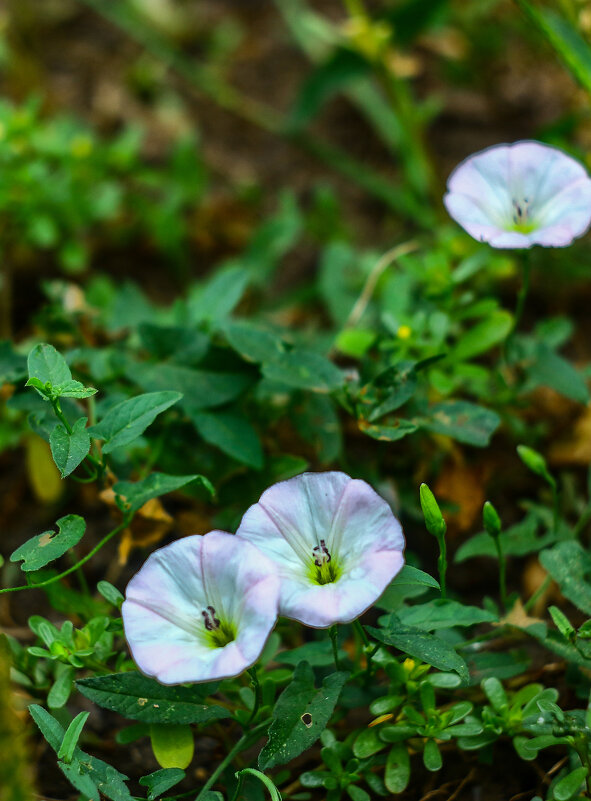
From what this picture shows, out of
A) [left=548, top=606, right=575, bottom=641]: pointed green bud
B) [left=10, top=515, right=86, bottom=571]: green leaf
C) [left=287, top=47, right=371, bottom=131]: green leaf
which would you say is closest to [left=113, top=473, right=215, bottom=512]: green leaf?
[left=10, top=515, right=86, bottom=571]: green leaf

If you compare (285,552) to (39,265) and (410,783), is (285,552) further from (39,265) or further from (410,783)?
(39,265)

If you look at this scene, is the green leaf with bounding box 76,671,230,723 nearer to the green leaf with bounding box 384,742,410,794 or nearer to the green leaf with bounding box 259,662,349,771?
the green leaf with bounding box 259,662,349,771

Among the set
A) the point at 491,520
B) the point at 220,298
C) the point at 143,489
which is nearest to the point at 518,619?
the point at 491,520

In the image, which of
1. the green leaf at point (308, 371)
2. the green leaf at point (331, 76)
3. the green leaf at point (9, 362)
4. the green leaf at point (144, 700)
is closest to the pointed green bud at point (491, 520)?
the green leaf at point (308, 371)

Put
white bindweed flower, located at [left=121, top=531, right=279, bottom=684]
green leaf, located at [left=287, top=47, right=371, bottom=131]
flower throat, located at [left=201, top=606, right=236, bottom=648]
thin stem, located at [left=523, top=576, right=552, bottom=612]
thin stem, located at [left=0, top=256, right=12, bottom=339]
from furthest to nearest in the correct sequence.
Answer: green leaf, located at [left=287, top=47, right=371, bottom=131] < thin stem, located at [left=0, top=256, right=12, bottom=339] < thin stem, located at [left=523, top=576, right=552, bottom=612] < flower throat, located at [left=201, top=606, right=236, bottom=648] < white bindweed flower, located at [left=121, top=531, right=279, bottom=684]

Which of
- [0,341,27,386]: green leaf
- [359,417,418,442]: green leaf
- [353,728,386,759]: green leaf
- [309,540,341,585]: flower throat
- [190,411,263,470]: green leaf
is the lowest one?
[353,728,386,759]: green leaf

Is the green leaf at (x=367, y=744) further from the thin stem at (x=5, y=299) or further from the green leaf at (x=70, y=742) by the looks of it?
the thin stem at (x=5, y=299)

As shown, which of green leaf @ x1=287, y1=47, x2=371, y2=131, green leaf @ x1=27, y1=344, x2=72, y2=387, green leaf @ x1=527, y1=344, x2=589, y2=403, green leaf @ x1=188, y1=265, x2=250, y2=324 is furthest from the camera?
green leaf @ x1=287, y1=47, x2=371, y2=131
